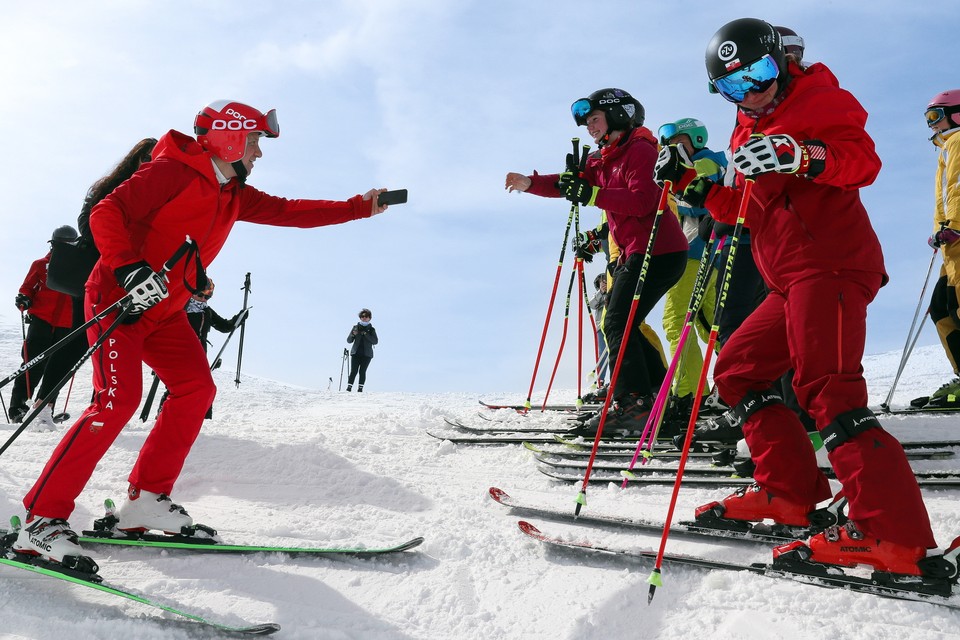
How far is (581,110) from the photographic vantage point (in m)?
5.45

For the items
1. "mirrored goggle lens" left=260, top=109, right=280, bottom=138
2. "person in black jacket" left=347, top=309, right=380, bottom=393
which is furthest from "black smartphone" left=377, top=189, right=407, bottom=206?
"person in black jacket" left=347, top=309, right=380, bottom=393

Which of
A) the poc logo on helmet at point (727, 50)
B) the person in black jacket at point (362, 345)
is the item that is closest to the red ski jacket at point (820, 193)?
the poc logo on helmet at point (727, 50)

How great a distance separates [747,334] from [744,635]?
1352 millimetres

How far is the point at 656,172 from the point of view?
3703 millimetres

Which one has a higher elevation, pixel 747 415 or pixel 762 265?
pixel 762 265

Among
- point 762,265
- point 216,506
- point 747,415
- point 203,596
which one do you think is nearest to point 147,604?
point 203,596

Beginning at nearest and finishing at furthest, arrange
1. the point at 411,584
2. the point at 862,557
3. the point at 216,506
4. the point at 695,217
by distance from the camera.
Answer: the point at 862,557, the point at 411,584, the point at 216,506, the point at 695,217

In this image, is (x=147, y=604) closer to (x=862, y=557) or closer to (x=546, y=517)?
(x=546, y=517)

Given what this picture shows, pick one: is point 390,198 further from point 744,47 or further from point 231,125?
point 744,47

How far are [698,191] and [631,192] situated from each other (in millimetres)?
1728

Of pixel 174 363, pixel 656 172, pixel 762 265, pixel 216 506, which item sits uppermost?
pixel 656 172

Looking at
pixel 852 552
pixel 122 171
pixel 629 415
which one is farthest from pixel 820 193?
pixel 122 171

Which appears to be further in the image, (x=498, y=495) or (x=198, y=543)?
(x=498, y=495)

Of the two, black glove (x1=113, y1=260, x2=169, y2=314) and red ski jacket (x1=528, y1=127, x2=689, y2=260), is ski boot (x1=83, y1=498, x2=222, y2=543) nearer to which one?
black glove (x1=113, y1=260, x2=169, y2=314)
